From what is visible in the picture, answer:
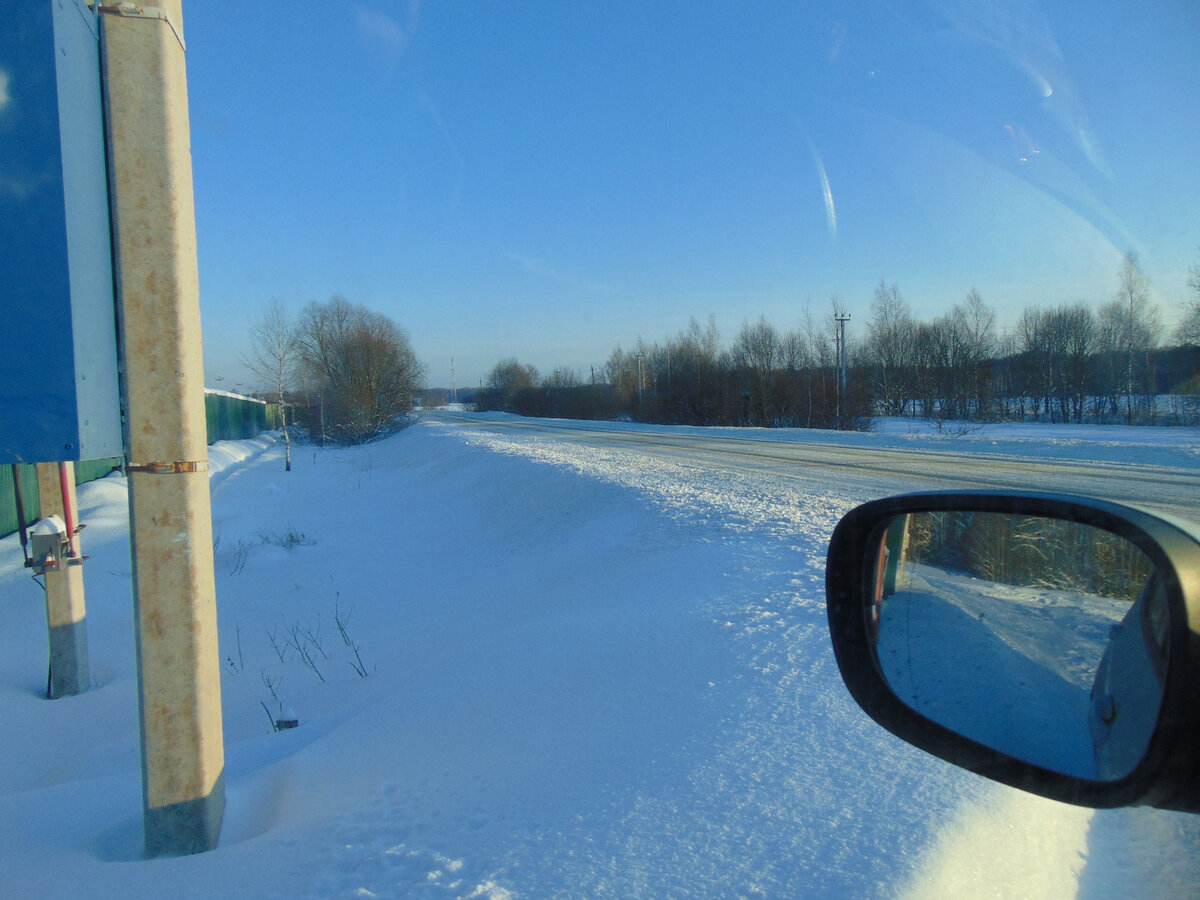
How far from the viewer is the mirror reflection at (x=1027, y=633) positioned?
118 centimetres

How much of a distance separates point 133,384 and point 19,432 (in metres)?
0.32

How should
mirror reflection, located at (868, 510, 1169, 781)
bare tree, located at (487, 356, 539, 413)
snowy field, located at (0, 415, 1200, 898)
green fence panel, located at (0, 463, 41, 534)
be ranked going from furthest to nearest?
1. bare tree, located at (487, 356, 539, 413)
2. green fence panel, located at (0, 463, 41, 534)
3. snowy field, located at (0, 415, 1200, 898)
4. mirror reflection, located at (868, 510, 1169, 781)

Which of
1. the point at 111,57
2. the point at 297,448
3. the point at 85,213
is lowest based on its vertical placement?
the point at 297,448

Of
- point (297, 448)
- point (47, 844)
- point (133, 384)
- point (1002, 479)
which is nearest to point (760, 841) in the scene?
point (47, 844)

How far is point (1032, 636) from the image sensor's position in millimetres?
1447

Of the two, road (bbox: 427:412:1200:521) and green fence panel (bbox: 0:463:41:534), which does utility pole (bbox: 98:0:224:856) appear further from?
green fence panel (bbox: 0:463:41:534)

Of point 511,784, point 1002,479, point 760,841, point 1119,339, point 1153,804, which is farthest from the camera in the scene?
point 1119,339

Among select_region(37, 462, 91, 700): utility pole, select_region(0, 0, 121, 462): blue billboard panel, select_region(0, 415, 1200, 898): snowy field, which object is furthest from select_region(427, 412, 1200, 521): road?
select_region(37, 462, 91, 700): utility pole

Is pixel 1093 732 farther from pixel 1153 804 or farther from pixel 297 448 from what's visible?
pixel 297 448

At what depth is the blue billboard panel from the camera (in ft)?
6.33

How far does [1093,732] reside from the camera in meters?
1.26

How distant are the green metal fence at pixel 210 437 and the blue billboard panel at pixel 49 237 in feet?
3.88

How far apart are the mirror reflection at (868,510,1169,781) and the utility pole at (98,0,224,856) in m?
2.01

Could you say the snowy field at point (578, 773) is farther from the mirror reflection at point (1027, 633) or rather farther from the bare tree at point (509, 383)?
the bare tree at point (509, 383)
